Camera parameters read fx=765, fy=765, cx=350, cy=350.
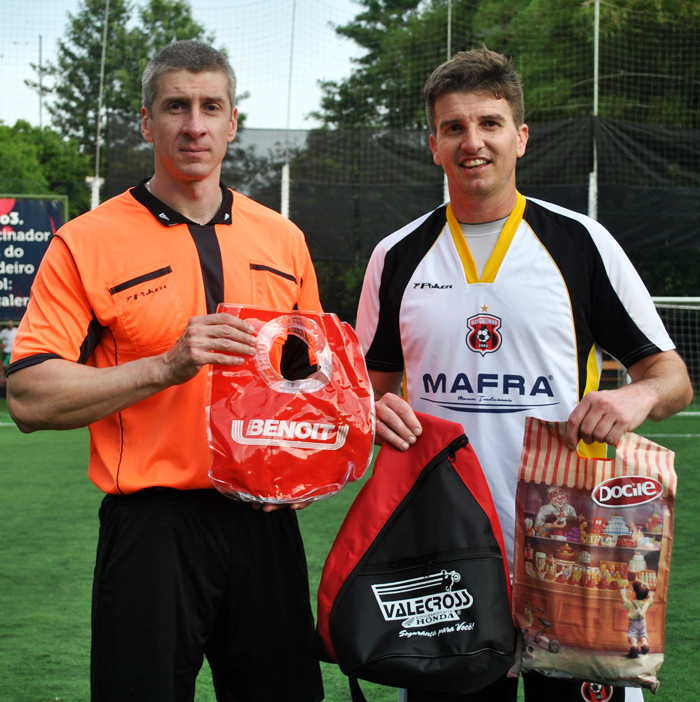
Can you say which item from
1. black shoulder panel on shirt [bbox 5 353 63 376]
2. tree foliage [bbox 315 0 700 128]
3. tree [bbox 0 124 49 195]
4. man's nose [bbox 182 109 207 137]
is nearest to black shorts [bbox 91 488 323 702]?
black shoulder panel on shirt [bbox 5 353 63 376]

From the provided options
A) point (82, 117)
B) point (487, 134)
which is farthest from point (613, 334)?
point (82, 117)

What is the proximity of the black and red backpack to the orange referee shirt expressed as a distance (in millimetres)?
421

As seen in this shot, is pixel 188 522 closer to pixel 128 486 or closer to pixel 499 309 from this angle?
pixel 128 486

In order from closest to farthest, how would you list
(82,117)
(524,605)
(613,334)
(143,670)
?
(524,605)
(143,670)
(613,334)
(82,117)

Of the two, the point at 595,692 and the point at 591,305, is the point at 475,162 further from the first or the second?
the point at 595,692

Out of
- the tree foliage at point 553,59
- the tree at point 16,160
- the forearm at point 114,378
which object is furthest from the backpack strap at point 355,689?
the tree foliage at point 553,59

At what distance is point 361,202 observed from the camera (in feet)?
33.1

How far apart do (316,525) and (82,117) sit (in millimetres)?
18168

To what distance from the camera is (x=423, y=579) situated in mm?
1479

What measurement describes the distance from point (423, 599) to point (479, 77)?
119cm

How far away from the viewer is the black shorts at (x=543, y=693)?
1.67m

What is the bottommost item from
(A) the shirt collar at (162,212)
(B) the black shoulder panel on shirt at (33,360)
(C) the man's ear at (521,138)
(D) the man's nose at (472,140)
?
(B) the black shoulder panel on shirt at (33,360)

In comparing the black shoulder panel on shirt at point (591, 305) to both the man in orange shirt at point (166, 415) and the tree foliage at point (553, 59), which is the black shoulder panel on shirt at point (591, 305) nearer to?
the man in orange shirt at point (166, 415)

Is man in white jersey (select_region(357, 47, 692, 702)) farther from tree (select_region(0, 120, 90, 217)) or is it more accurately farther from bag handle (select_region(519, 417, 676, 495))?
tree (select_region(0, 120, 90, 217))
